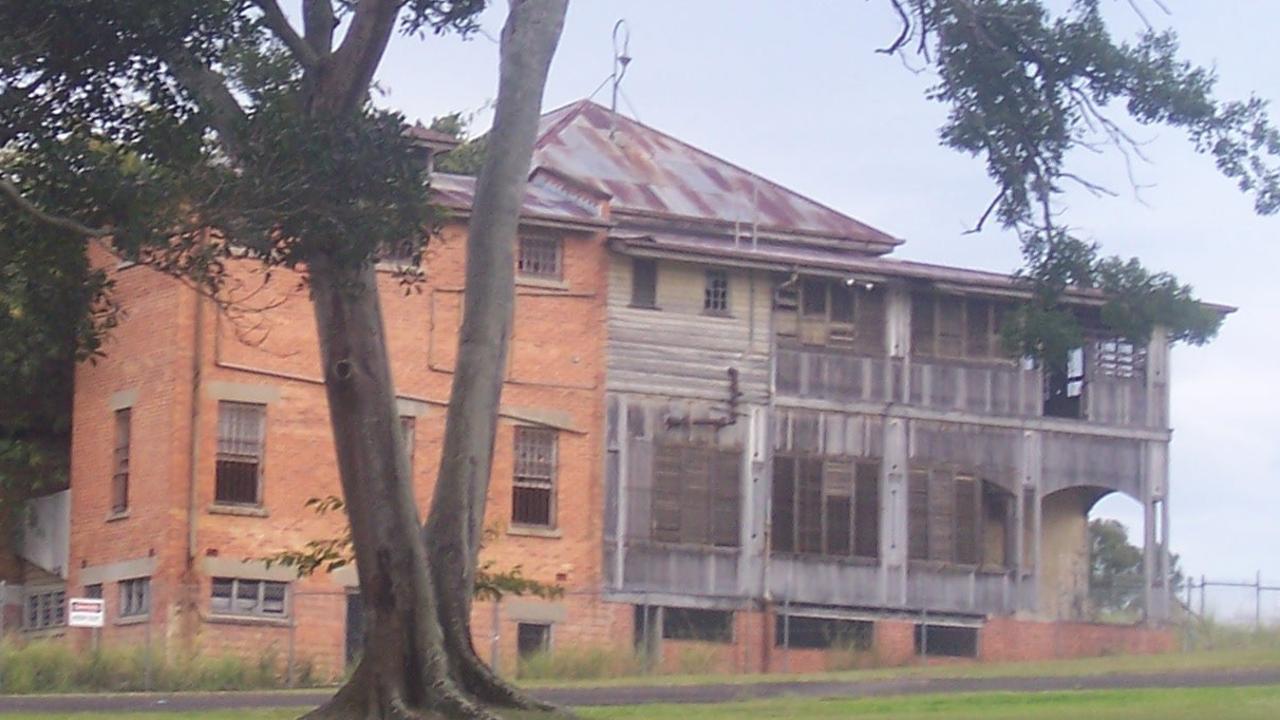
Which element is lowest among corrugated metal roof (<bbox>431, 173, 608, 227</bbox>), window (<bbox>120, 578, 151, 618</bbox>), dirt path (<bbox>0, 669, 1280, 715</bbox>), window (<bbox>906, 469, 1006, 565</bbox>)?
dirt path (<bbox>0, 669, 1280, 715</bbox>)

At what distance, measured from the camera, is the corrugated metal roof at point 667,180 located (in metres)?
47.2

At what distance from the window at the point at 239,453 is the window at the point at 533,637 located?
5.33 m

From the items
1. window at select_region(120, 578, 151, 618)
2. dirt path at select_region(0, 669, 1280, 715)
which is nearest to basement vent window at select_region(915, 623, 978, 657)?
dirt path at select_region(0, 669, 1280, 715)

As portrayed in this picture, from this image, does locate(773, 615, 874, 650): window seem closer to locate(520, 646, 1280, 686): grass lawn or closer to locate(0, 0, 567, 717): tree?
locate(520, 646, 1280, 686): grass lawn

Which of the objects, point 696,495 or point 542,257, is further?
point 696,495

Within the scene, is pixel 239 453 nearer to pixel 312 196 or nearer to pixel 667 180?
pixel 667 180

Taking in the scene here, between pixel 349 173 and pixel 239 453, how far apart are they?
2211cm

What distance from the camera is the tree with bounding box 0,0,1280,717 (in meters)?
18.7

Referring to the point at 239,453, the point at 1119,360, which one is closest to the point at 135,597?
the point at 239,453

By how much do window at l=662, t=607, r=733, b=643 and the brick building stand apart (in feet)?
0.21

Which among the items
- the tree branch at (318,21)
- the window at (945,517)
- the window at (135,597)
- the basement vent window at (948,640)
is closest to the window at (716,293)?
the window at (945,517)

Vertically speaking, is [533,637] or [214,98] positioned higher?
[214,98]

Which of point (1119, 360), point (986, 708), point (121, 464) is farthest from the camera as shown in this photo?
point (1119, 360)

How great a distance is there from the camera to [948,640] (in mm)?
45531
